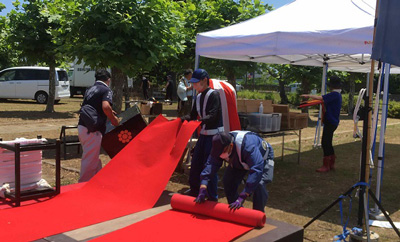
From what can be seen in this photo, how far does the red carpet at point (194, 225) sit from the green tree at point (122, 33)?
15.5 ft

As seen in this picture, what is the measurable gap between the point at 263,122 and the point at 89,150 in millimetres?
3026

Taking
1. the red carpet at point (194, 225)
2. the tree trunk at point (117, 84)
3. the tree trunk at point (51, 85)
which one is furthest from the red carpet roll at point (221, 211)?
the tree trunk at point (51, 85)

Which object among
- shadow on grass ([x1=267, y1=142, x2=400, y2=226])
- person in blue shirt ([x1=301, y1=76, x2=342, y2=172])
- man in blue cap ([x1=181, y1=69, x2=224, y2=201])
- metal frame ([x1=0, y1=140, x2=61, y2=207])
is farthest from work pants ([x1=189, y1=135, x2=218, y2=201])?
person in blue shirt ([x1=301, y1=76, x2=342, y2=172])

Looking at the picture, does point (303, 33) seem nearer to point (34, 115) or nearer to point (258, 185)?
point (258, 185)

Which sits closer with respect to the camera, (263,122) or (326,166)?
(263,122)

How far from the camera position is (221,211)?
403 cm

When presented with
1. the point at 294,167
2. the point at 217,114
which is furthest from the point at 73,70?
the point at 217,114

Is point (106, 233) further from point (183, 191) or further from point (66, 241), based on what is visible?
point (183, 191)

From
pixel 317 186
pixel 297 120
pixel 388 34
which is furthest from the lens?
pixel 297 120

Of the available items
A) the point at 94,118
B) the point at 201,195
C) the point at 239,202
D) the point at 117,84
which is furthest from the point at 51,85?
the point at 239,202

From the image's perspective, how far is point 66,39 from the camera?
8867 mm

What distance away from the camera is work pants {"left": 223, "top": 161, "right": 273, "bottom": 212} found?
4.27m

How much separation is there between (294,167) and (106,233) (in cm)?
509

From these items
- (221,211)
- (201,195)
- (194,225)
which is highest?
(201,195)
